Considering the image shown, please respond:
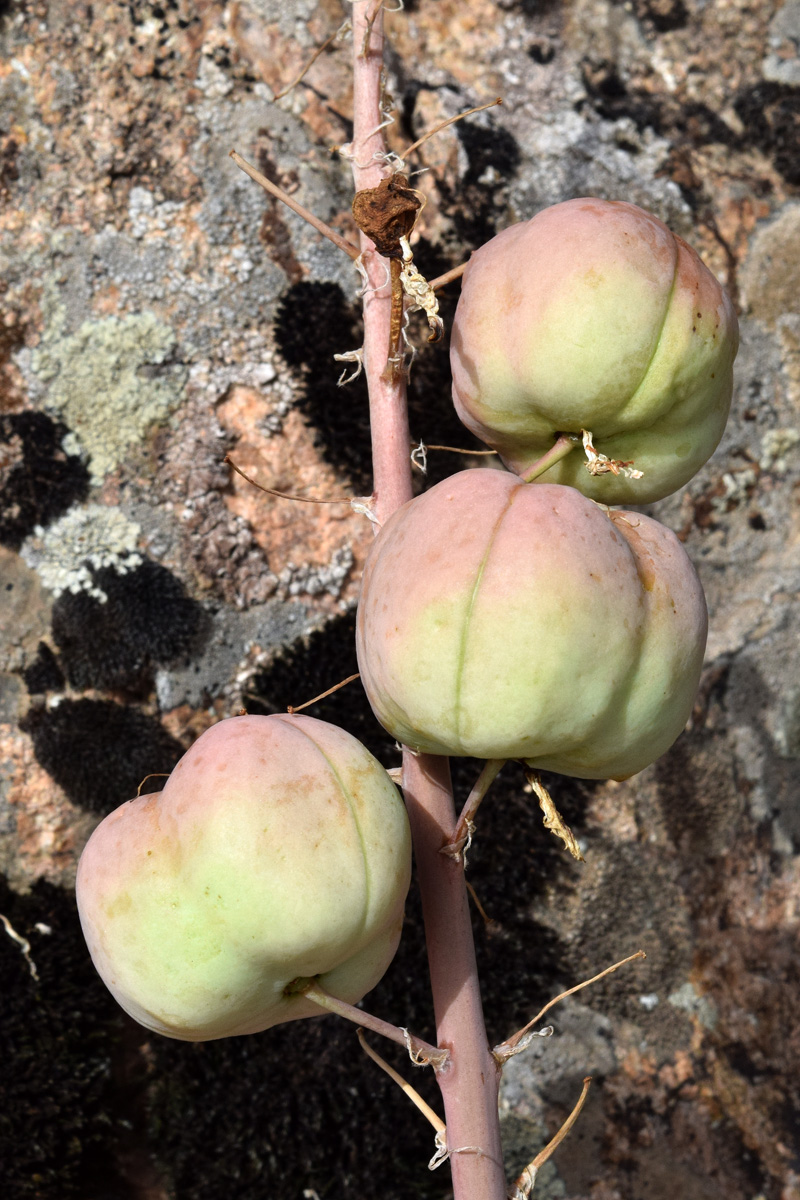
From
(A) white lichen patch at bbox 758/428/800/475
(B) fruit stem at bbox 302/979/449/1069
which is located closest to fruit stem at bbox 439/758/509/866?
(B) fruit stem at bbox 302/979/449/1069

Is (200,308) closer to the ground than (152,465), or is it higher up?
higher up

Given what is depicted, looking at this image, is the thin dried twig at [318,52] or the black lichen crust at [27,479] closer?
the thin dried twig at [318,52]

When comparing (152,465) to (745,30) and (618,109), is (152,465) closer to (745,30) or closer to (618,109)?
(618,109)

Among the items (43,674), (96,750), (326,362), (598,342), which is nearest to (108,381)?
(326,362)

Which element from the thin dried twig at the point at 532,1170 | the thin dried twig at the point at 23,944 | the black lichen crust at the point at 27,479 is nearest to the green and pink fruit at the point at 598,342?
the thin dried twig at the point at 532,1170

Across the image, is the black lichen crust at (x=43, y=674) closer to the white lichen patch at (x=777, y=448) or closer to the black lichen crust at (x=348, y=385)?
the black lichen crust at (x=348, y=385)

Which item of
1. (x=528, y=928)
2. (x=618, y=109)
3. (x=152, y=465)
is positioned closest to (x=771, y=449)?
(x=618, y=109)

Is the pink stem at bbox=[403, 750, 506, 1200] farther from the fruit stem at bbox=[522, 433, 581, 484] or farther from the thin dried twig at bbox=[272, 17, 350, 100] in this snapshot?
the thin dried twig at bbox=[272, 17, 350, 100]
